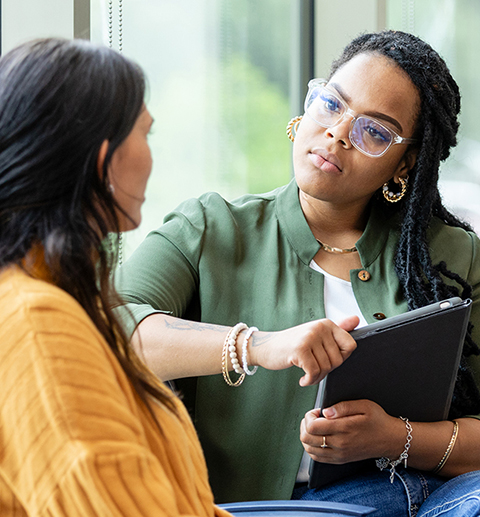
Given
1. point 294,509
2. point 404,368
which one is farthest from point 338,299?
point 294,509

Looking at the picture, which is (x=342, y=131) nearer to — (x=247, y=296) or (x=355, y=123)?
(x=355, y=123)

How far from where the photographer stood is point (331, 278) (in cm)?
137

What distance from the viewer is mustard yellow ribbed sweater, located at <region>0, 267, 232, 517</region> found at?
1.66 ft

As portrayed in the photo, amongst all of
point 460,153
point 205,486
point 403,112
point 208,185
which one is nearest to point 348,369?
point 205,486

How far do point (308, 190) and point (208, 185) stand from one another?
73 cm

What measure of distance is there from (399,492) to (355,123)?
72 centimetres

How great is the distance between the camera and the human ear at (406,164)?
1.45 meters

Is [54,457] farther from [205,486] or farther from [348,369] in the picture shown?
[348,369]

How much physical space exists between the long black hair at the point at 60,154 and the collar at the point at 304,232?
78 centimetres

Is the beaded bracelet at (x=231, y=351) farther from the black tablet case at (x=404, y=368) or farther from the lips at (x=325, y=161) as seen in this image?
the lips at (x=325, y=161)

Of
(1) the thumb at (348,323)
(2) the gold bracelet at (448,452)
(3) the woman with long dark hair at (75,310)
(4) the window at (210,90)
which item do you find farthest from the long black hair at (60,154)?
(4) the window at (210,90)

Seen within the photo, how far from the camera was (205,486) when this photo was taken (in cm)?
75

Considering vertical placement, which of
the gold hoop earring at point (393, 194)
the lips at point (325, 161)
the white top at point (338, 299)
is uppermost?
the lips at point (325, 161)

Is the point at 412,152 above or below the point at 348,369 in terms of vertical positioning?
above
